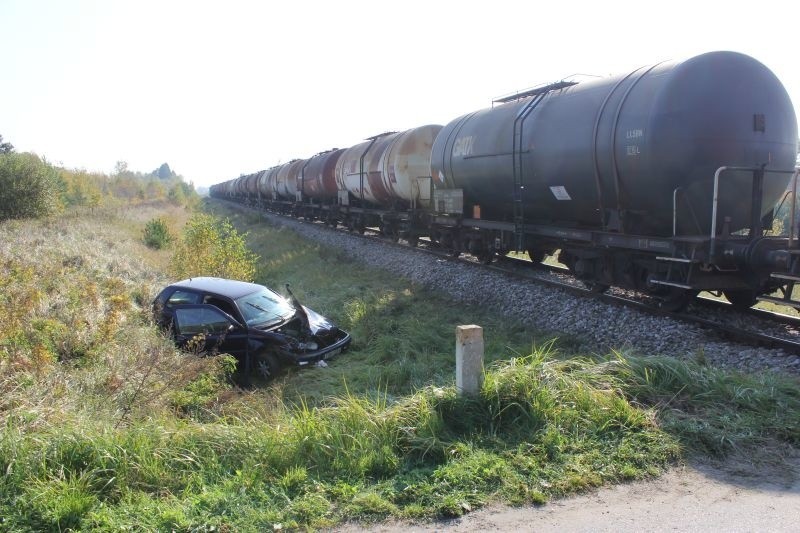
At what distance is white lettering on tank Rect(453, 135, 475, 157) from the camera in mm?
13531

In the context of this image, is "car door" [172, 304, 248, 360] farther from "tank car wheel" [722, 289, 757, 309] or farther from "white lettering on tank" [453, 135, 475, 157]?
"tank car wheel" [722, 289, 757, 309]

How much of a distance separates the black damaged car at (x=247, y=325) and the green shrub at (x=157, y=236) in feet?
59.7

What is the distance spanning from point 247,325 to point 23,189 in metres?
28.5

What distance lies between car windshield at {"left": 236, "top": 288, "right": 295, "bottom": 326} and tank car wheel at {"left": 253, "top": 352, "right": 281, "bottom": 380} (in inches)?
21.2

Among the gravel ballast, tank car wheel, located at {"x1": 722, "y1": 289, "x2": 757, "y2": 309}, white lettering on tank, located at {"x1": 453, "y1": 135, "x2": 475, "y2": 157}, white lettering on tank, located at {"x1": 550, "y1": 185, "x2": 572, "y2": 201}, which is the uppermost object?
white lettering on tank, located at {"x1": 453, "y1": 135, "x2": 475, "y2": 157}

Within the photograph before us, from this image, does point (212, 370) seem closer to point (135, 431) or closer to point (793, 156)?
point (135, 431)

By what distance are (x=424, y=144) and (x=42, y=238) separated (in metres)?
13.7

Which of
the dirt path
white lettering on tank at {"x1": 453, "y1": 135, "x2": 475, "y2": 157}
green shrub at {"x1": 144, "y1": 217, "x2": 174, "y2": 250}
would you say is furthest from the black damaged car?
green shrub at {"x1": 144, "y1": 217, "x2": 174, "y2": 250}

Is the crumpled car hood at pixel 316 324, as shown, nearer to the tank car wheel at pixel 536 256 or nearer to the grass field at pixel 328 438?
the grass field at pixel 328 438

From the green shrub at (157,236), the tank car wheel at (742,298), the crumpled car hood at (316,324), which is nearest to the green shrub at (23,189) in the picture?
the green shrub at (157,236)

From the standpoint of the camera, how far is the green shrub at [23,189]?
98.9 feet

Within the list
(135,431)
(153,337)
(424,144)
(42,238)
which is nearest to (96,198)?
(42,238)

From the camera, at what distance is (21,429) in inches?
184

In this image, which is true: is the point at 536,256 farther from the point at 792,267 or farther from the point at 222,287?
the point at 222,287
